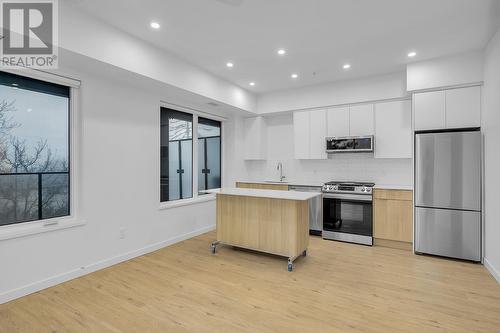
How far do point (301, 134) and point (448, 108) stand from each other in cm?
242

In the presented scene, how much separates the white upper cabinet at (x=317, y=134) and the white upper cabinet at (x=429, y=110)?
1.58 meters

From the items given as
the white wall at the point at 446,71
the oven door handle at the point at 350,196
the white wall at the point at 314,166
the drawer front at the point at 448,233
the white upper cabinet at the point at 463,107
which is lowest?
the drawer front at the point at 448,233

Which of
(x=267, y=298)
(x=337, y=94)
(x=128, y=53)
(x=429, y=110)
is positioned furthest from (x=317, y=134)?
(x=128, y=53)

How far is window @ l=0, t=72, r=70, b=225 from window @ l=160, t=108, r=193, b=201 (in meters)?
1.46

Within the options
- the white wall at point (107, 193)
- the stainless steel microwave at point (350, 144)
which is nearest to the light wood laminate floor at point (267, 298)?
the white wall at point (107, 193)

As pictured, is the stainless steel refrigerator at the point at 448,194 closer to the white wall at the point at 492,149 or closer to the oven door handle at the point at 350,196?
the white wall at the point at 492,149

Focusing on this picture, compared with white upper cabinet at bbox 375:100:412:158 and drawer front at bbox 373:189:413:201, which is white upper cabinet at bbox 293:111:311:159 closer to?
white upper cabinet at bbox 375:100:412:158

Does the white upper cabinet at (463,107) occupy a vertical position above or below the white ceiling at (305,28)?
below

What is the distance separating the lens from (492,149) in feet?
10.4

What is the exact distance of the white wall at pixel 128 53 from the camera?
2.61 m

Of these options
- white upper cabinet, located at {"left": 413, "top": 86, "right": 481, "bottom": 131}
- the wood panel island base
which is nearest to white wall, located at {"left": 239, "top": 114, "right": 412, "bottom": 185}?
white upper cabinet, located at {"left": 413, "top": 86, "right": 481, "bottom": 131}

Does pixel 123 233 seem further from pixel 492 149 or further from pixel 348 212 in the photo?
pixel 492 149

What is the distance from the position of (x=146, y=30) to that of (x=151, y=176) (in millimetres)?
2052

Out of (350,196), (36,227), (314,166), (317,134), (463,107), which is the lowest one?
(36,227)
